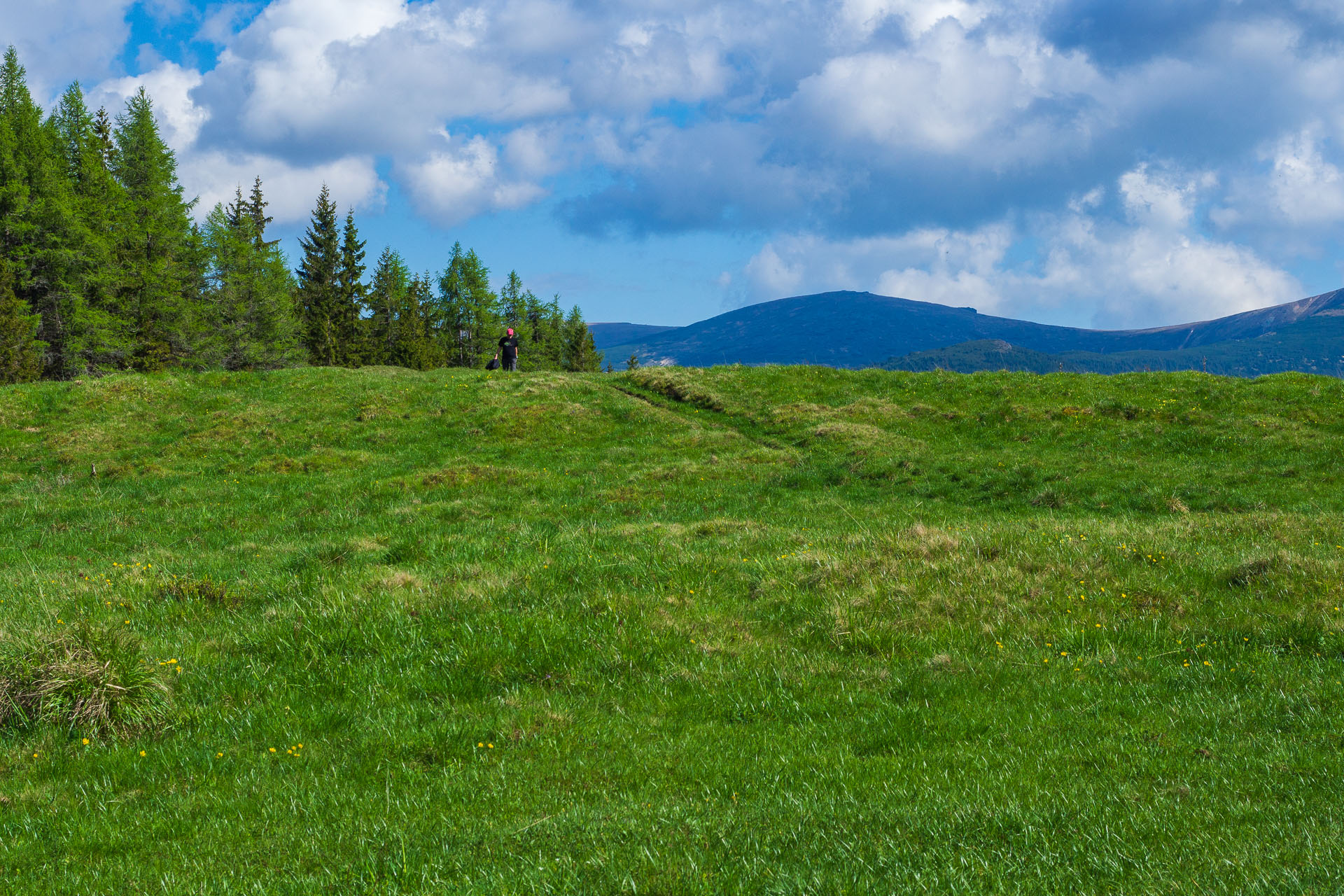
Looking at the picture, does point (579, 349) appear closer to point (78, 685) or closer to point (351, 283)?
point (351, 283)

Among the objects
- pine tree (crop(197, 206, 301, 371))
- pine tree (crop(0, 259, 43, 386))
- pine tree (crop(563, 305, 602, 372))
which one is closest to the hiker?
pine tree (crop(0, 259, 43, 386))

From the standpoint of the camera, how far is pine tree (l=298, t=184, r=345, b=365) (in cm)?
8038

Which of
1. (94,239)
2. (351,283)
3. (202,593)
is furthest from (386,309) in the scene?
(202,593)

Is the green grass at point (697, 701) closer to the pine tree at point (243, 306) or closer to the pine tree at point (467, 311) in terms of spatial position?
the pine tree at point (243, 306)

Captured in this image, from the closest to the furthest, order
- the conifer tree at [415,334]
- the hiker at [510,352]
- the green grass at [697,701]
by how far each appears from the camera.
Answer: the green grass at [697,701] < the hiker at [510,352] < the conifer tree at [415,334]

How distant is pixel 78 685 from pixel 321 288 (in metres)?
88.1

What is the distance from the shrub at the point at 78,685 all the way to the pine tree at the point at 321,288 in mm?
76466

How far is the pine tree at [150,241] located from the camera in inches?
2299

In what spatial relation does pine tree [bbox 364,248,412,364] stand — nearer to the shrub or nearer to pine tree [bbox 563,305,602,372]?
Result: pine tree [bbox 563,305,602,372]

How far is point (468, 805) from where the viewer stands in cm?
564

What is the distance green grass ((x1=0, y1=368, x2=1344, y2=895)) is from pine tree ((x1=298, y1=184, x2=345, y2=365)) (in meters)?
65.6

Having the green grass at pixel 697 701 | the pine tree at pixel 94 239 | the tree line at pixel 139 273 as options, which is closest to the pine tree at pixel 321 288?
the tree line at pixel 139 273

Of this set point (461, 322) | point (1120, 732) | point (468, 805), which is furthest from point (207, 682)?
point (461, 322)

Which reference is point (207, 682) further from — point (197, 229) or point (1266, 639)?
point (197, 229)
